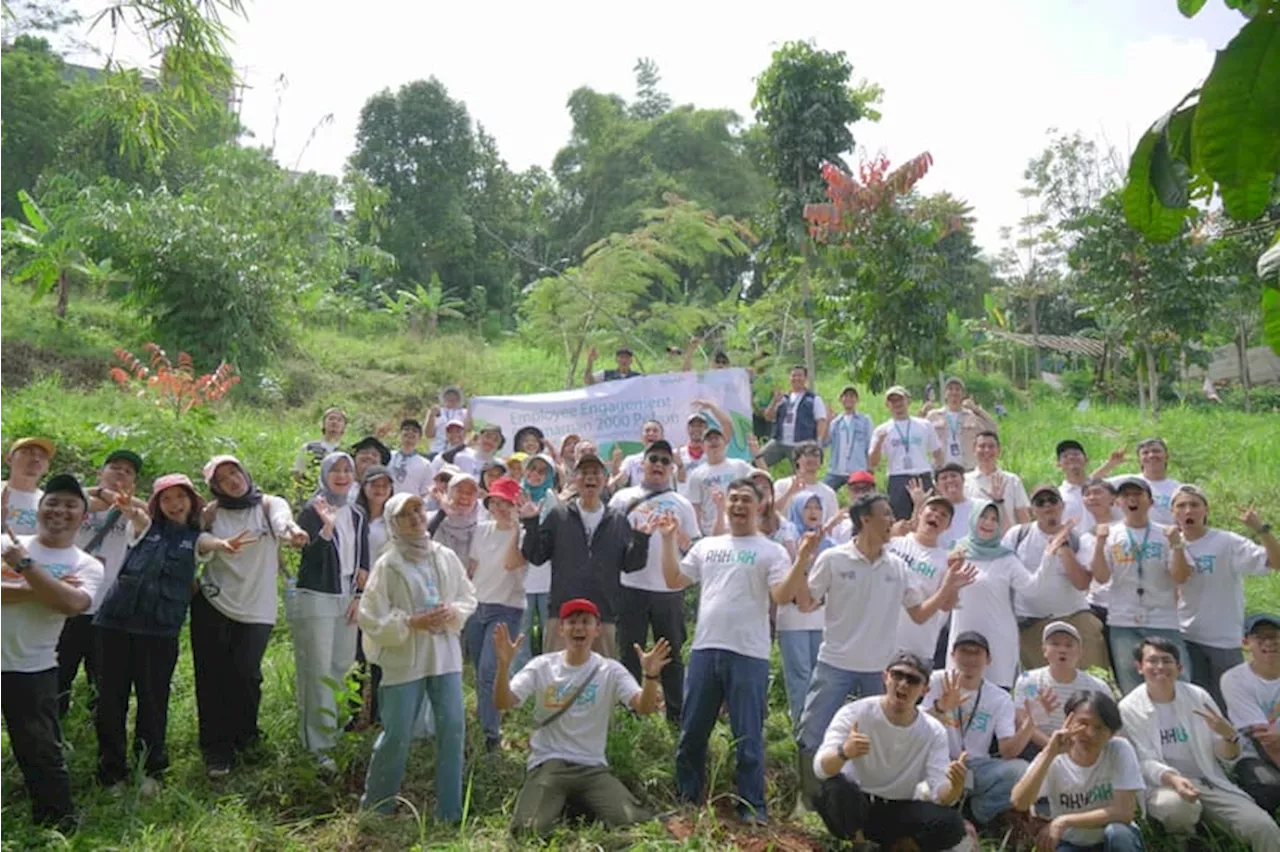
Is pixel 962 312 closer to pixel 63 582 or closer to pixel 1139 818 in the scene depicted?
pixel 1139 818

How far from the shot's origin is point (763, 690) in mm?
5297

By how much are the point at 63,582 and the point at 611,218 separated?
20.5 m

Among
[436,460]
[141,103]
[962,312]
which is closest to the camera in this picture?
[141,103]

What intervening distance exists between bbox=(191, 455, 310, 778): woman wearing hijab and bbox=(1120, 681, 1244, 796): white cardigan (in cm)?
451

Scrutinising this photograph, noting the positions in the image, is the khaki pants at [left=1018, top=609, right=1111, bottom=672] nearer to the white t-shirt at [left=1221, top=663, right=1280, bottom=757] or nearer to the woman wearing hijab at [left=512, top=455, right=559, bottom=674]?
the white t-shirt at [left=1221, top=663, right=1280, bottom=757]

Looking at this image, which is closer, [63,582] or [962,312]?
[63,582]

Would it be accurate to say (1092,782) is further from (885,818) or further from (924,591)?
(924,591)

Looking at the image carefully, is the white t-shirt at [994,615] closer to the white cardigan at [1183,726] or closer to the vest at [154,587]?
the white cardigan at [1183,726]

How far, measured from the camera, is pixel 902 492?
842 centimetres

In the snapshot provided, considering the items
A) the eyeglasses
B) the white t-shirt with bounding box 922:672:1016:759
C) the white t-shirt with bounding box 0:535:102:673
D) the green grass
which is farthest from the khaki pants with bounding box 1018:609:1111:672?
the white t-shirt with bounding box 0:535:102:673

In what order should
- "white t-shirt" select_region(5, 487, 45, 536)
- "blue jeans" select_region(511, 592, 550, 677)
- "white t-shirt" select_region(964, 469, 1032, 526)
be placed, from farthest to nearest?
1. "white t-shirt" select_region(964, 469, 1032, 526)
2. "blue jeans" select_region(511, 592, 550, 677)
3. "white t-shirt" select_region(5, 487, 45, 536)

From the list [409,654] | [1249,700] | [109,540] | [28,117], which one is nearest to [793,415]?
[1249,700]

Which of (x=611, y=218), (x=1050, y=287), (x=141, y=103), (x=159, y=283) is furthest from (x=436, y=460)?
(x=1050, y=287)

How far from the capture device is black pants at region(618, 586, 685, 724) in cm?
631
